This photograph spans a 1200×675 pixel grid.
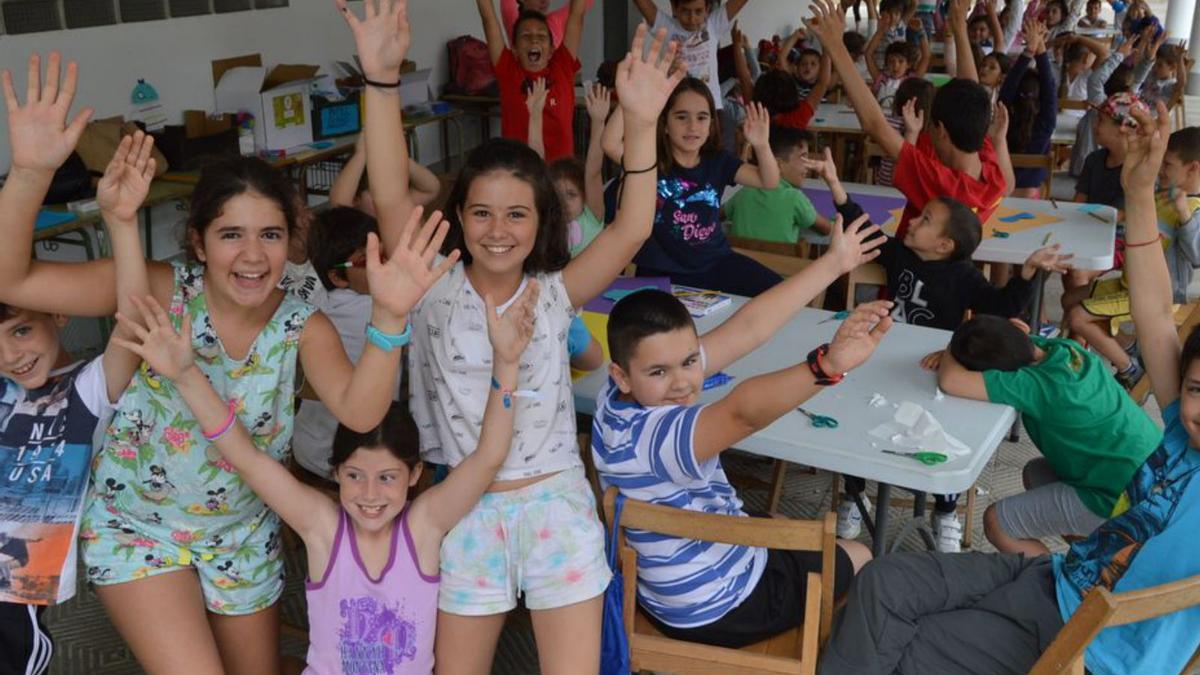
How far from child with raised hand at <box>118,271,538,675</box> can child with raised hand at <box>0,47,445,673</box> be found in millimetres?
107

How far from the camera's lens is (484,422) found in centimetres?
201

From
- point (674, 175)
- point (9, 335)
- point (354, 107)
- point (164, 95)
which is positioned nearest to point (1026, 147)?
point (674, 175)

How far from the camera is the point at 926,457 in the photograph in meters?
2.20

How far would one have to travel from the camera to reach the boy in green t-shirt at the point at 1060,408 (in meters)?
2.52

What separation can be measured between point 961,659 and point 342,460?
1203 millimetres

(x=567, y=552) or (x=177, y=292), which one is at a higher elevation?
(x=177, y=292)

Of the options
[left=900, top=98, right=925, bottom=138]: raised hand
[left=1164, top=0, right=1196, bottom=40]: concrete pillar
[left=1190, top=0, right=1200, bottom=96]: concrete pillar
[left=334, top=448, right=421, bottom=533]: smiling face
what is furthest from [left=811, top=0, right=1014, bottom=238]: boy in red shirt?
[left=1164, top=0, right=1196, bottom=40]: concrete pillar

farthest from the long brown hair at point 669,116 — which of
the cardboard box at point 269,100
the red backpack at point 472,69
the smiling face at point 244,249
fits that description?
the red backpack at point 472,69

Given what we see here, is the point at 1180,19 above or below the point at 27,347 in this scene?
above

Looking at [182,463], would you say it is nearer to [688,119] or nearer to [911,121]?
[688,119]

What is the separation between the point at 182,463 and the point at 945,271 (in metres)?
2.42

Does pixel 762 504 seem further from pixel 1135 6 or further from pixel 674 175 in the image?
pixel 1135 6

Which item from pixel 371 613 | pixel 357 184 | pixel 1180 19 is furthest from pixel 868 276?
pixel 1180 19

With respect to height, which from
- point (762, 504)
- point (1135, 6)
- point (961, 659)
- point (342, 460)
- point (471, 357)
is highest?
point (1135, 6)
